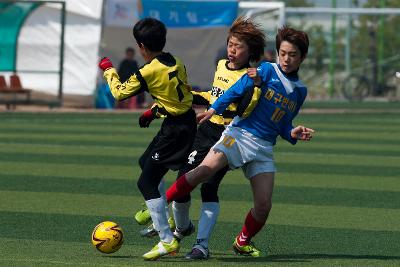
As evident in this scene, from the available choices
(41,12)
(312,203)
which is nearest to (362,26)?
(41,12)

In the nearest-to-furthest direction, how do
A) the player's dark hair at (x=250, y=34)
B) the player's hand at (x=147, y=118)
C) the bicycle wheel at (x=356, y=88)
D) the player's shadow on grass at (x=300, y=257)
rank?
the player's shadow on grass at (x=300, y=257) → the player's dark hair at (x=250, y=34) → the player's hand at (x=147, y=118) → the bicycle wheel at (x=356, y=88)

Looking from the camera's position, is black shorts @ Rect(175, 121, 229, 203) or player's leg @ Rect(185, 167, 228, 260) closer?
player's leg @ Rect(185, 167, 228, 260)

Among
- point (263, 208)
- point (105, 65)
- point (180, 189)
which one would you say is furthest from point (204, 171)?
point (105, 65)

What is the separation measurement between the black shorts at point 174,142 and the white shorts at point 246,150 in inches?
11.4

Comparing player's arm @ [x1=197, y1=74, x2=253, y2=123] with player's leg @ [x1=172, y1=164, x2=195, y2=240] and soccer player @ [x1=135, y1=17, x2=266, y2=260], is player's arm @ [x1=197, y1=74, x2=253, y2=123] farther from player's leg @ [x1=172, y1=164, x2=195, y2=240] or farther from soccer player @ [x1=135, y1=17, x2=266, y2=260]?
player's leg @ [x1=172, y1=164, x2=195, y2=240]

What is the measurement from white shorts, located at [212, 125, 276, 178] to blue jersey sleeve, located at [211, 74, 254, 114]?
0.92ft

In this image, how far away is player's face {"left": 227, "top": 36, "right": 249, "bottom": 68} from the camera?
→ 343 inches

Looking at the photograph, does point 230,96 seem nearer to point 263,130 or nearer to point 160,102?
point 263,130

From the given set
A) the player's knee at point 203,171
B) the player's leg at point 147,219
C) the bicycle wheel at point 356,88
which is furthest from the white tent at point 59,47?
the player's knee at point 203,171

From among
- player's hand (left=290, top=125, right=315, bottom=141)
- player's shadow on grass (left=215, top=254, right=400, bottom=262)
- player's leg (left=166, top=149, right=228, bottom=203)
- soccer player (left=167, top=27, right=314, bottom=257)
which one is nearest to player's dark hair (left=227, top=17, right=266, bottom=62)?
soccer player (left=167, top=27, right=314, bottom=257)

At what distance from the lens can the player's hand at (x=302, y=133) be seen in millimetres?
8352

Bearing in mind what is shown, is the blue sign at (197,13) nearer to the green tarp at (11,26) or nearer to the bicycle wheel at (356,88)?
the green tarp at (11,26)

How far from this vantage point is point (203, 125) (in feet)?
29.5

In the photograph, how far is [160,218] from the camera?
8.42 metres
